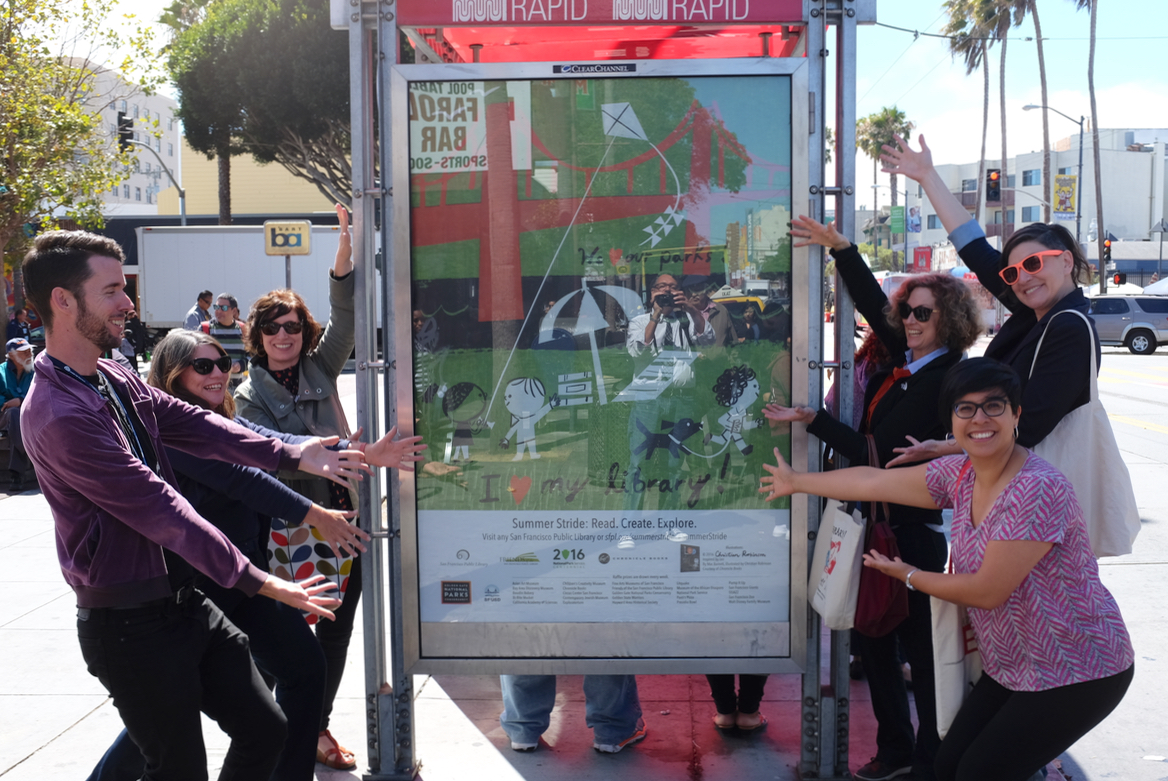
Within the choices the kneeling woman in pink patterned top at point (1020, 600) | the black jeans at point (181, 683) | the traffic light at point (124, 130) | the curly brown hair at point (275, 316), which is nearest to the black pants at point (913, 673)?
the kneeling woman in pink patterned top at point (1020, 600)

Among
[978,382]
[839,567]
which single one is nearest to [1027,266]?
[978,382]

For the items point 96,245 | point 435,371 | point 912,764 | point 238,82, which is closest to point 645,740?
point 912,764

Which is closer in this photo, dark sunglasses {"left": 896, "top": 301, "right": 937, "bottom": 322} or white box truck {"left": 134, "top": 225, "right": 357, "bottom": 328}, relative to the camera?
dark sunglasses {"left": 896, "top": 301, "right": 937, "bottom": 322}

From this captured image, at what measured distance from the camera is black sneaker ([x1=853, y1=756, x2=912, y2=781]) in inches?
145

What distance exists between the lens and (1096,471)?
326 centimetres

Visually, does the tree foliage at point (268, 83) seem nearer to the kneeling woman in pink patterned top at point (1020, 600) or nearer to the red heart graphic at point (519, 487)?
the red heart graphic at point (519, 487)

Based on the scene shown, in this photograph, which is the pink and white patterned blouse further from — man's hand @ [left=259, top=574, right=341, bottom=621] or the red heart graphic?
man's hand @ [left=259, top=574, right=341, bottom=621]

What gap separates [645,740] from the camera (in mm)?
4145

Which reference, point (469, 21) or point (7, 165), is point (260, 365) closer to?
point (469, 21)

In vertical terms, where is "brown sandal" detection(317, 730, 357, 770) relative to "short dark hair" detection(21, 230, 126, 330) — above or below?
below

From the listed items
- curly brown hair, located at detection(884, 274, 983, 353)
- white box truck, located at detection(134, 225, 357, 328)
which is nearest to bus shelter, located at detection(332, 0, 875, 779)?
curly brown hair, located at detection(884, 274, 983, 353)

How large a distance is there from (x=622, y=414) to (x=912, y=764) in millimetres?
1681

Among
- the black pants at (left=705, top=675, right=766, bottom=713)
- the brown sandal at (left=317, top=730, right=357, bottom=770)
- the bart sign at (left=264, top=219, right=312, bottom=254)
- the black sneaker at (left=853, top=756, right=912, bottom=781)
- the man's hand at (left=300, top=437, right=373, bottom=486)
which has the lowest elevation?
the brown sandal at (left=317, top=730, right=357, bottom=770)

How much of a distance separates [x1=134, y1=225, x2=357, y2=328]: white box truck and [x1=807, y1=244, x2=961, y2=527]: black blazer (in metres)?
23.0
